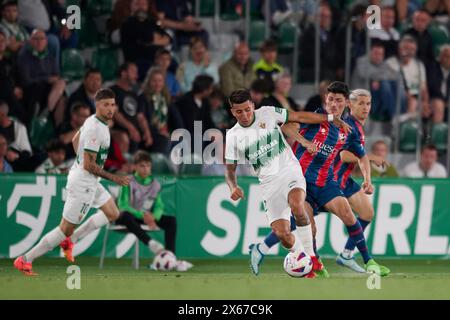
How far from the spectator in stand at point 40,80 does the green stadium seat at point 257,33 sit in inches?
150

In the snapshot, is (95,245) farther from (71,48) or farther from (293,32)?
(293,32)

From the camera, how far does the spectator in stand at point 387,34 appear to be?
63.2 feet

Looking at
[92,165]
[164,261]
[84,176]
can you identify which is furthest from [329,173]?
[84,176]

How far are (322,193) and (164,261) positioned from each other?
92.7 inches

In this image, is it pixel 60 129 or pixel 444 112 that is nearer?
pixel 60 129

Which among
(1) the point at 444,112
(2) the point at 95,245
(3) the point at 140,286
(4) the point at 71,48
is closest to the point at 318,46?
(1) the point at 444,112

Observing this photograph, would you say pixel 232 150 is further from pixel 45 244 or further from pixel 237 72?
pixel 237 72

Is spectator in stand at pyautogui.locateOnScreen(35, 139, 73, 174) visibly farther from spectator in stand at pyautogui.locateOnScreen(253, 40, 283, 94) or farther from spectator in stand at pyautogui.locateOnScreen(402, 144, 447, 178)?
spectator in stand at pyautogui.locateOnScreen(402, 144, 447, 178)

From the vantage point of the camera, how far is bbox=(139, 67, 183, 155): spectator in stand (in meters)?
17.0

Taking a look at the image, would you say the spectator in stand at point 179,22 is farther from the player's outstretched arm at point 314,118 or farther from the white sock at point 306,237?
the white sock at point 306,237

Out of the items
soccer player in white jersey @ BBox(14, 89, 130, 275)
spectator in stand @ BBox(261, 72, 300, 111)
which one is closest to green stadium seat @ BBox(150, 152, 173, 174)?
spectator in stand @ BBox(261, 72, 300, 111)

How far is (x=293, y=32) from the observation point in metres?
19.6

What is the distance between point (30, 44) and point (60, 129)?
1.49m
